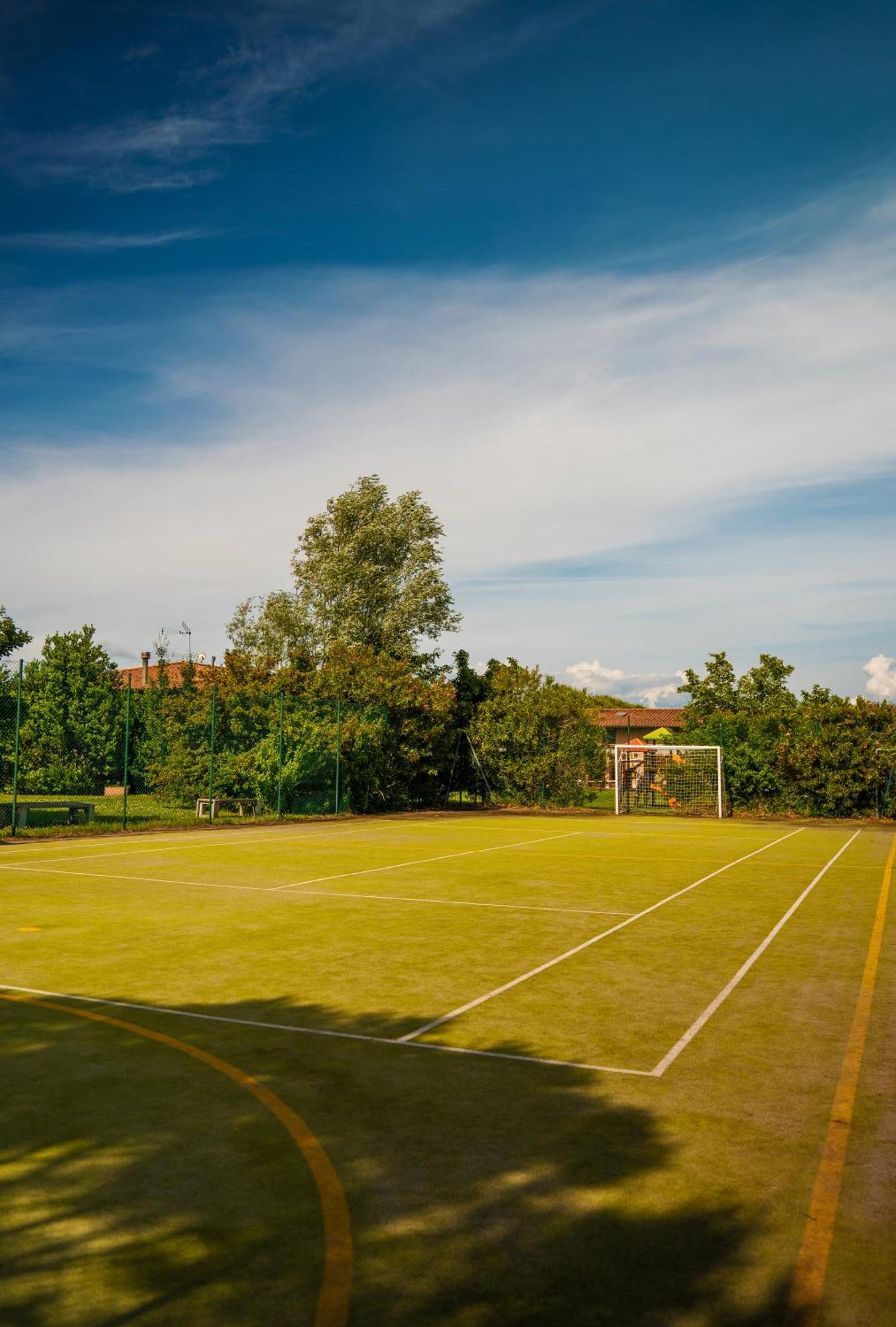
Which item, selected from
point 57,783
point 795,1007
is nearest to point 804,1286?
point 795,1007

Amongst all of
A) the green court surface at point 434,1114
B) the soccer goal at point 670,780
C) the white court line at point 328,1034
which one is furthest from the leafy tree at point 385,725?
the white court line at point 328,1034

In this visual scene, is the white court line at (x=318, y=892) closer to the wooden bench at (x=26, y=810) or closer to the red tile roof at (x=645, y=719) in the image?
the wooden bench at (x=26, y=810)

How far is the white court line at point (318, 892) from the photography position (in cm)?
1405

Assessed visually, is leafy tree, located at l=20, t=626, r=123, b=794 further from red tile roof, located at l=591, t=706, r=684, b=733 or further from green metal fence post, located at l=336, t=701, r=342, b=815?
red tile roof, located at l=591, t=706, r=684, b=733

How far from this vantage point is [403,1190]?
17.6 feet

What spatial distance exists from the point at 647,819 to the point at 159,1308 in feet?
102

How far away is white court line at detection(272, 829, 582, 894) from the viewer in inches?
655

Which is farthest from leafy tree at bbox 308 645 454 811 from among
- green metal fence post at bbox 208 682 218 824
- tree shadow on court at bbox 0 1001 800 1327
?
tree shadow on court at bbox 0 1001 800 1327

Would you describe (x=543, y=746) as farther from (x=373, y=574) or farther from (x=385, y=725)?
(x=373, y=574)

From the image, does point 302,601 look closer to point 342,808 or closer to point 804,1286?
point 342,808

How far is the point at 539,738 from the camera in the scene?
38.9 metres

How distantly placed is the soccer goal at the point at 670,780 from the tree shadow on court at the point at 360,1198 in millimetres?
29991

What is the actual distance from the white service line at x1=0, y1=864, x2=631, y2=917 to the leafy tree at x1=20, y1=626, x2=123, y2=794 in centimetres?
1841

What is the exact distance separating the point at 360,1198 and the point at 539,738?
33.9 meters
